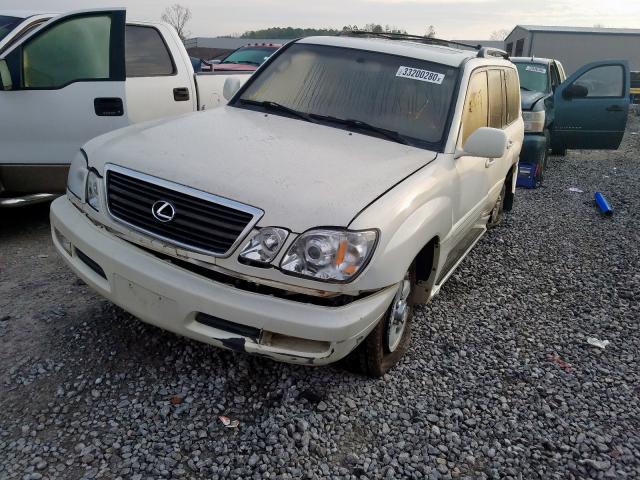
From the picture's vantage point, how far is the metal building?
28875 millimetres

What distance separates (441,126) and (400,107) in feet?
0.98

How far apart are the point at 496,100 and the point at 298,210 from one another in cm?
276

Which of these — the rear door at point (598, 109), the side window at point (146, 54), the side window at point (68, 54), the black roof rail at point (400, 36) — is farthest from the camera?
the rear door at point (598, 109)

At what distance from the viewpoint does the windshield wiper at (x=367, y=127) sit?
327cm

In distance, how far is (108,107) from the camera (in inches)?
178

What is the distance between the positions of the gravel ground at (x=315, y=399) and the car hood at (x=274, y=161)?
1016 millimetres

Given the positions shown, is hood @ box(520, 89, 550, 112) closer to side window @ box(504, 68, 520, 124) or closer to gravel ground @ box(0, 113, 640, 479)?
side window @ box(504, 68, 520, 124)

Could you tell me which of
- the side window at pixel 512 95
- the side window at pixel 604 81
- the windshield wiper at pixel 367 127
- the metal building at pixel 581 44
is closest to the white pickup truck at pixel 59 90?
the windshield wiper at pixel 367 127

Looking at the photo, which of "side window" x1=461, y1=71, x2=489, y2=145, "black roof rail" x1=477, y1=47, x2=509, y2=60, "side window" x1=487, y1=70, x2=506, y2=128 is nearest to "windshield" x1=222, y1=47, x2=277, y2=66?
"black roof rail" x1=477, y1=47, x2=509, y2=60

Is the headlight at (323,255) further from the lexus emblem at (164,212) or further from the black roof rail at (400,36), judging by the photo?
the black roof rail at (400,36)

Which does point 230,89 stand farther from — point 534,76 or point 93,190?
point 534,76

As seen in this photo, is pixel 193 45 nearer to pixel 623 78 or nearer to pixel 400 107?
pixel 623 78

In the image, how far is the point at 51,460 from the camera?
229cm

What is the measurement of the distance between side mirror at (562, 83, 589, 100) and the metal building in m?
22.2
